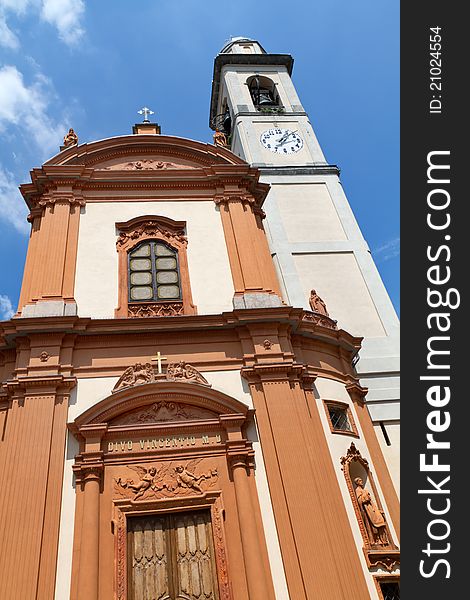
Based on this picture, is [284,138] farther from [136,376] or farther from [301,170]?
[136,376]

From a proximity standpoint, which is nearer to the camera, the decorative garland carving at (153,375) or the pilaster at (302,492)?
the pilaster at (302,492)

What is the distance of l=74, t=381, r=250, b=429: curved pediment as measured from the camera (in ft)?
34.0

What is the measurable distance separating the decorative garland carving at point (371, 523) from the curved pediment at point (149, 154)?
8.78 m

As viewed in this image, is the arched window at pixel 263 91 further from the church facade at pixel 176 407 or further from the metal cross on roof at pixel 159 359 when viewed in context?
the metal cross on roof at pixel 159 359

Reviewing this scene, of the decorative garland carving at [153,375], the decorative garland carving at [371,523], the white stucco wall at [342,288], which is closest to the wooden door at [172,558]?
the decorative garland carving at [153,375]

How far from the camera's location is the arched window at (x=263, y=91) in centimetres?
2638

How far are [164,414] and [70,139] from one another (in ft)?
29.9

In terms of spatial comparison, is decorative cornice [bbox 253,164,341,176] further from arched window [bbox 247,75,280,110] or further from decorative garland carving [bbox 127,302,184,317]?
decorative garland carving [bbox 127,302,184,317]

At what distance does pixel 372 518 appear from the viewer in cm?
1038

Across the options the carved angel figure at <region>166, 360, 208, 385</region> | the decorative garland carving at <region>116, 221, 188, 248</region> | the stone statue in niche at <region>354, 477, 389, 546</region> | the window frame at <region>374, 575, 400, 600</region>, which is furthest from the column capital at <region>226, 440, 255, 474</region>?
the decorative garland carving at <region>116, 221, 188, 248</region>

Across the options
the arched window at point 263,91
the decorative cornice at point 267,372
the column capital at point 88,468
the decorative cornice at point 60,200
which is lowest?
the column capital at point 88,468

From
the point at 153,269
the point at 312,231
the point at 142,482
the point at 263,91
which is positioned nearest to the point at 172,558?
the point at 142,482

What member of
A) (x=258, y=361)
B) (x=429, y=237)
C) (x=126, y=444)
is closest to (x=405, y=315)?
(x=429, y=237)

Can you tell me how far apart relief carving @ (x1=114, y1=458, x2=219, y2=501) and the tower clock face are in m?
15.7
